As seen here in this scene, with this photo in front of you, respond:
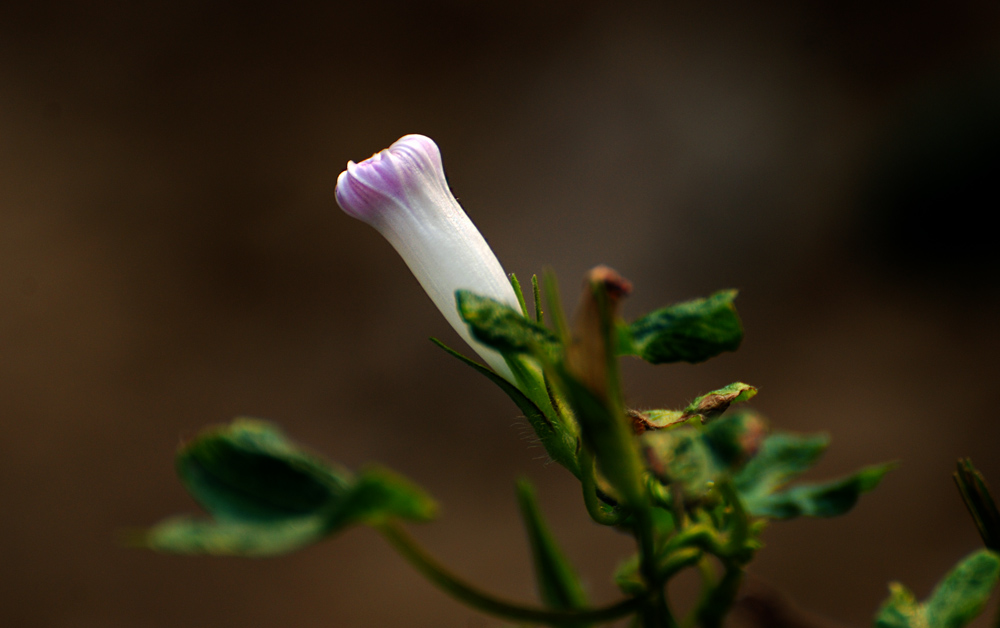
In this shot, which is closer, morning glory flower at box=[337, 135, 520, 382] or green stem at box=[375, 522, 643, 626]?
green stem at box=[375, 522, 643, 626]

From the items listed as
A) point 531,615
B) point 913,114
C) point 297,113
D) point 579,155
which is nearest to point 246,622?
point 297,113

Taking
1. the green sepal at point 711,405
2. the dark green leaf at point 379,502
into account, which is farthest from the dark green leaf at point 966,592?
the dark green leaf at point 379,502

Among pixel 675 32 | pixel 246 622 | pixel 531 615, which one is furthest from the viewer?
pixel 675 32

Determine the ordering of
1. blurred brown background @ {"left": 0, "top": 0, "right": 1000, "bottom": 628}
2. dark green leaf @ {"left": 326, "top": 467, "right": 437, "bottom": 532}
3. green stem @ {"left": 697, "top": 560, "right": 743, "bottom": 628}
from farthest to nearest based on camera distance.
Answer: blurred brown background @ {"left": 0, "top": 0, "right": 1000, "bottom": 628} < green stem @ {"left": 697, "top": 560, "right": 743, "bottom": 628} < dark green leaf @ {"left": 326, "top": 467, "right": 437, "bottom": 532}

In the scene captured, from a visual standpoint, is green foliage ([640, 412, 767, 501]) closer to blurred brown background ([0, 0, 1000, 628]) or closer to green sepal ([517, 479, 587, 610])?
green sepal ([517, 479, 587, 610])

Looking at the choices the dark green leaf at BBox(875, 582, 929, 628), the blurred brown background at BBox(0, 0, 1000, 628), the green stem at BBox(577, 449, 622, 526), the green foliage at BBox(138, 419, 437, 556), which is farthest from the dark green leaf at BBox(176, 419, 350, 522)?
the blurred brown background at BBox(0, 0, 1000, 628)

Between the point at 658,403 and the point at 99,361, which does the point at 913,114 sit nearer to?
the point at 658,403
